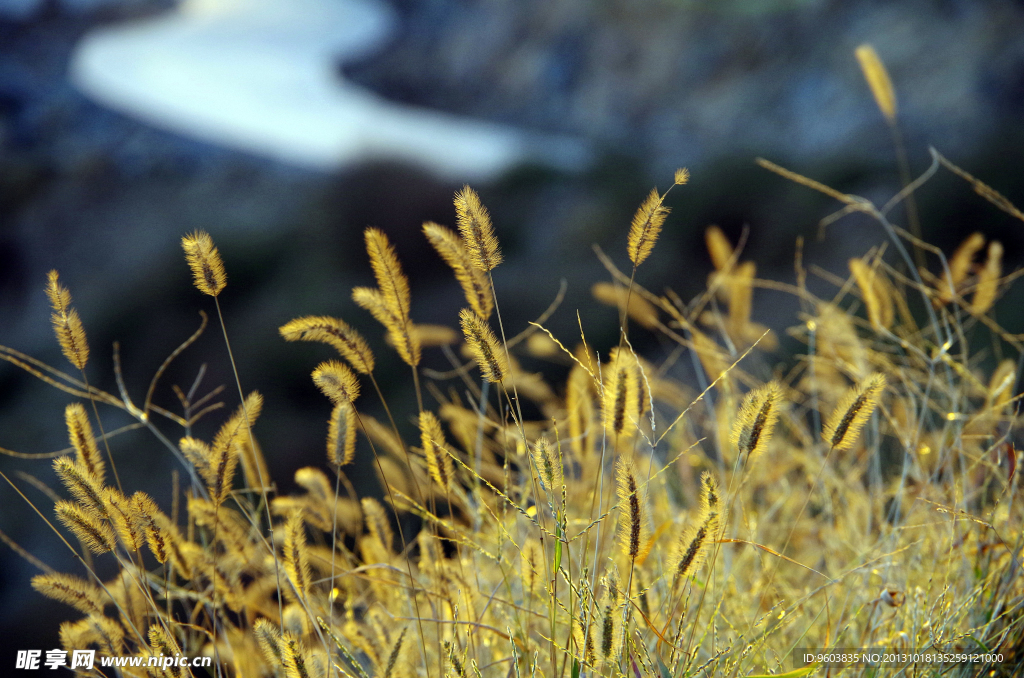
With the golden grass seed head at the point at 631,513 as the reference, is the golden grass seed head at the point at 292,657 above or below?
below

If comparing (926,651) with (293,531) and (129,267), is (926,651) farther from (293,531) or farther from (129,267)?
(129,267)

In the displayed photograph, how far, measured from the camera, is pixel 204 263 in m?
1.06

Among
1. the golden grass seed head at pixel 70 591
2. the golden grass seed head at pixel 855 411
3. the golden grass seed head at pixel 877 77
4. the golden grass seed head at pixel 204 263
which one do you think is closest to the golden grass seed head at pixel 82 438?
the golden grass seed head at pixel 70 591

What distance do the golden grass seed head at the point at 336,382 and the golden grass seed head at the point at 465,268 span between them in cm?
25

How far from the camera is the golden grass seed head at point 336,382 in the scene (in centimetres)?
101

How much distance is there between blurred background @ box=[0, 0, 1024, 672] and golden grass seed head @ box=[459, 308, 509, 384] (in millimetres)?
1659

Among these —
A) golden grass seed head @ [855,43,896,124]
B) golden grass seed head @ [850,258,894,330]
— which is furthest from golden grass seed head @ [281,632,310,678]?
golden grass seed head @ [855,43,896,124]

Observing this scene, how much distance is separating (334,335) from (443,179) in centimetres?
928

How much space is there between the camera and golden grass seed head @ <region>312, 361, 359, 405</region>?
1.01m

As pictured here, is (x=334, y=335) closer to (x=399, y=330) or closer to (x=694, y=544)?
(x=399, y=330)

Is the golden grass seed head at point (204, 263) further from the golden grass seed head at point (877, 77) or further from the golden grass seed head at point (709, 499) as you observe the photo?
the golden grass seed head at point (877, 77)

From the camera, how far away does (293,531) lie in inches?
42.4

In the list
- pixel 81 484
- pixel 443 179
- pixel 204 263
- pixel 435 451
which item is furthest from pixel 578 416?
pixel 443 179

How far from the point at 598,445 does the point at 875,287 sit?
114 cm
